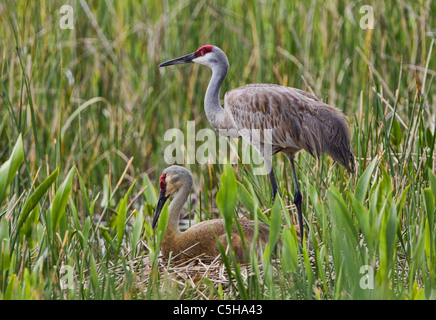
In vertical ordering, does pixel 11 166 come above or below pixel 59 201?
above

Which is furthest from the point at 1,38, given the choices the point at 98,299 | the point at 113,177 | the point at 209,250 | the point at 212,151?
the point at 98,299

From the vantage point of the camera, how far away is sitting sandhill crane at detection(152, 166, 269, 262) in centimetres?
353

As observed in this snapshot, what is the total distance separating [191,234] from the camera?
361cm

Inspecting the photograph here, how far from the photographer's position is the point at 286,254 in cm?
262

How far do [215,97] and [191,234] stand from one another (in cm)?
94

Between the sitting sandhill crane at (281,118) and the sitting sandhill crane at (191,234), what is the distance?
0.33 m

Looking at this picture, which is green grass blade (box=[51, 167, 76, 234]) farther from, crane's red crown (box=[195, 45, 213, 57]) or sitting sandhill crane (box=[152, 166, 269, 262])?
crane's red crown (box=[195, 45, 213, 57])

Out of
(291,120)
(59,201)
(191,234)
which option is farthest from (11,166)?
(291,120)

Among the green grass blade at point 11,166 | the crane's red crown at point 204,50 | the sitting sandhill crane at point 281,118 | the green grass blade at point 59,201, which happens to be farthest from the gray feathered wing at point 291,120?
the green grass blade at point 11,166

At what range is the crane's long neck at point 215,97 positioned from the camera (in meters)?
4.09

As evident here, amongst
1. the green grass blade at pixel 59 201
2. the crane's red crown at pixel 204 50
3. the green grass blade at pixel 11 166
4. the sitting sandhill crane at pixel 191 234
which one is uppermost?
the crane's red crown at pixel 204 50

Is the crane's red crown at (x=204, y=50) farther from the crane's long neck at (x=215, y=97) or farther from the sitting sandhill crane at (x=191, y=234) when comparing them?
the sitting sandhill crane at (x=191, y=234)

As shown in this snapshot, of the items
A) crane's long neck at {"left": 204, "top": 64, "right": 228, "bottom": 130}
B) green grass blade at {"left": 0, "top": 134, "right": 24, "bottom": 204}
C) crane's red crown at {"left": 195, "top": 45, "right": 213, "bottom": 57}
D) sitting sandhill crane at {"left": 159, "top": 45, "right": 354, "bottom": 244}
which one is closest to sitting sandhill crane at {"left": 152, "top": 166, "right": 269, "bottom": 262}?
sitting sandhill crane at {"left": 159, "top": 45, "right": 354, "bottom": 244}

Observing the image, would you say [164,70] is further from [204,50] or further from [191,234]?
[191,234]
